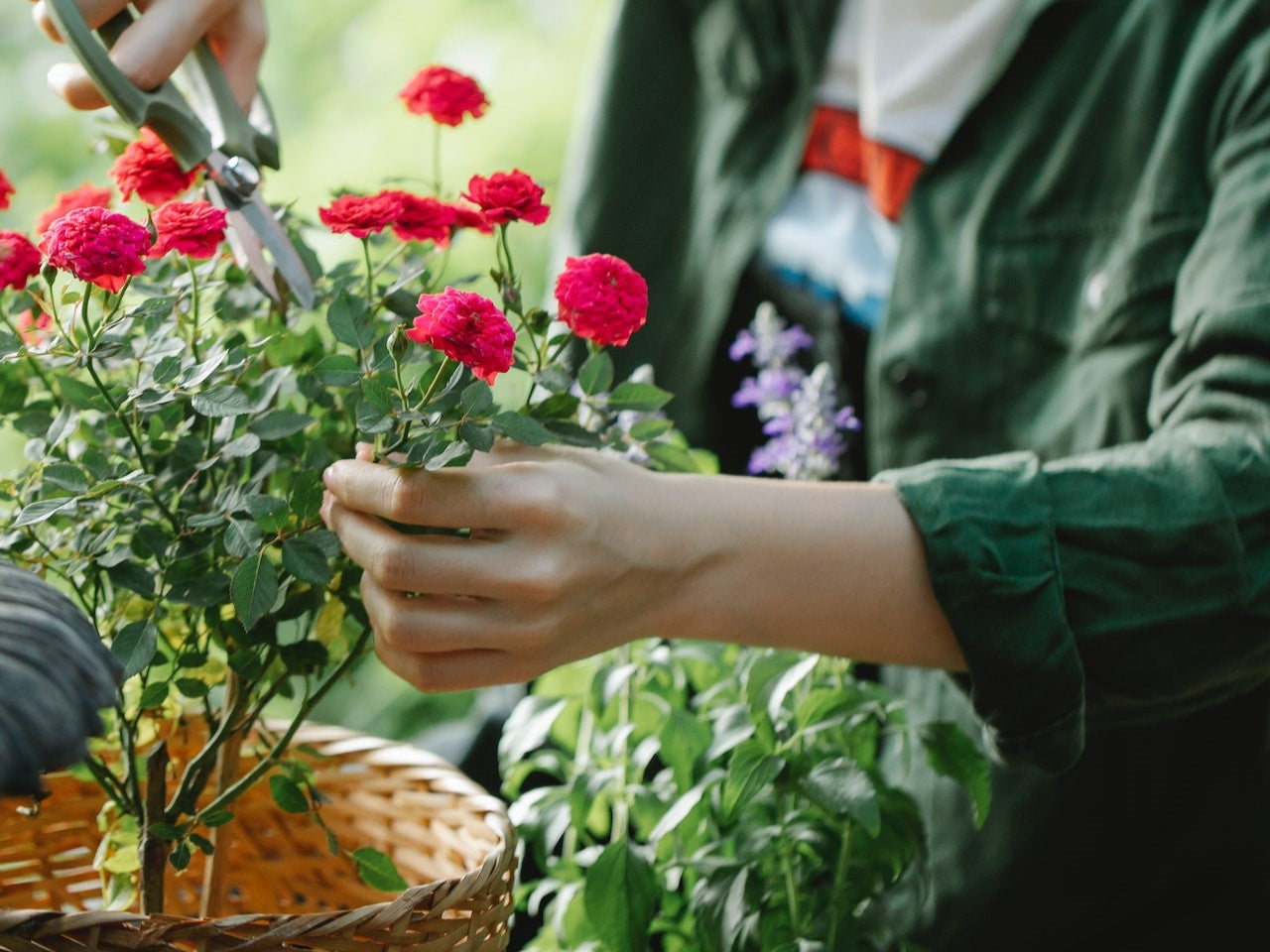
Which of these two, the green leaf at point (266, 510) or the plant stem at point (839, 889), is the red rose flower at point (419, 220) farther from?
the plant stem at point (839, 889)

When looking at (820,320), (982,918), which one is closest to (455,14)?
(820,320)

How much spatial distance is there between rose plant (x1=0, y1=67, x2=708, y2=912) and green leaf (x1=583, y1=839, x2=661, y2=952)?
0.12m

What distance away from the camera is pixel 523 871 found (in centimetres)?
115

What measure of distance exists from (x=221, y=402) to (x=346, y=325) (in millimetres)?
62

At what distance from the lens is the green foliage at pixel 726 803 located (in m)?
0.66

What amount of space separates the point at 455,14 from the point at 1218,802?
1942mm

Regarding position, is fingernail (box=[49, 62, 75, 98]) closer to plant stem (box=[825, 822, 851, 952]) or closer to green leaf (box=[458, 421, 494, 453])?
green leaf (box=[458, 421, 494, 453])

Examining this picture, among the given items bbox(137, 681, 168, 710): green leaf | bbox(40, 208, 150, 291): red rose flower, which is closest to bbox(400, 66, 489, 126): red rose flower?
bbox(40, 208, 150, 291): red rose flower

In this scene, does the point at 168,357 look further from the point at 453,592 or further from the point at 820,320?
the point at 820,320

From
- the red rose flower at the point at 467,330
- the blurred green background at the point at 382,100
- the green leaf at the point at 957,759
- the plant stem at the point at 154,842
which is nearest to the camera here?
the red rose flower at the point at 467,330

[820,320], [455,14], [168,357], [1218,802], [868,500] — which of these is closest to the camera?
[168,357]

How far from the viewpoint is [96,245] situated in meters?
0.47

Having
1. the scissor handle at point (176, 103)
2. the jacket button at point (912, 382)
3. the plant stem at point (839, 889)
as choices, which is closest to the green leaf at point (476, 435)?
the scissor handle at point (176, 103)

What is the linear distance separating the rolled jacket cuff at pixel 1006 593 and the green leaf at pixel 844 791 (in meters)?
0.07
